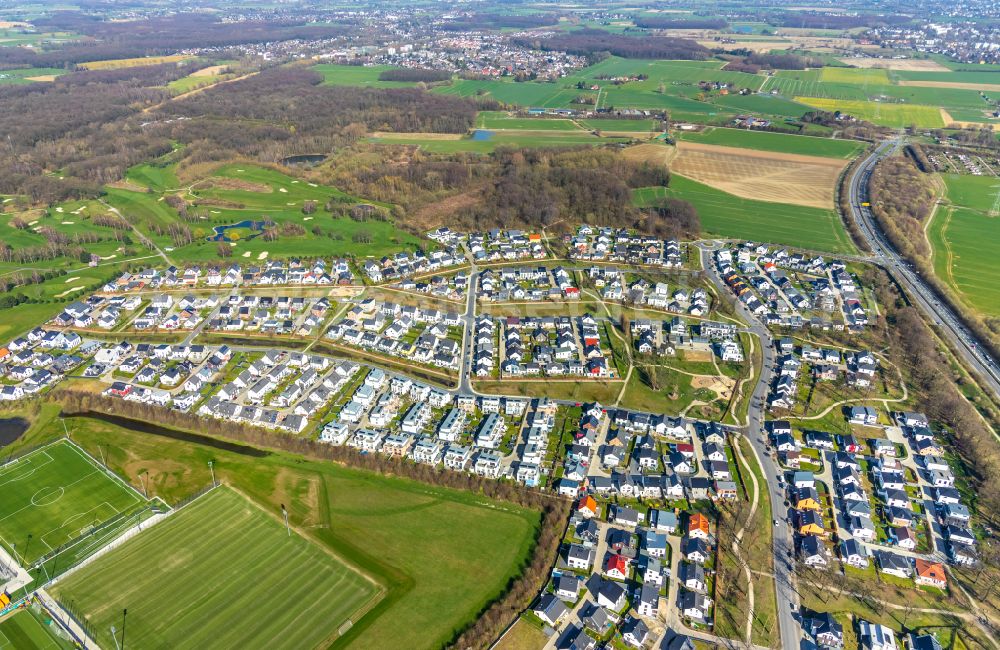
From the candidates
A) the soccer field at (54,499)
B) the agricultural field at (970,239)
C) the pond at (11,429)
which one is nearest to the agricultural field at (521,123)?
the agricultural field at (970,239)

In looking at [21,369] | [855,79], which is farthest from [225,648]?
[855,79]

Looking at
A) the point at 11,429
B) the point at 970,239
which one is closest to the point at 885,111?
the point at 970,239

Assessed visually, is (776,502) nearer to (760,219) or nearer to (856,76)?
(760,219)

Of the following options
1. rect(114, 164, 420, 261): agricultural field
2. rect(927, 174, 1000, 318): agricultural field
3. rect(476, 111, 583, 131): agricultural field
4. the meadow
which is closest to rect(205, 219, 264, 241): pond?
rect(114, 164, 420, 261): agricultural field

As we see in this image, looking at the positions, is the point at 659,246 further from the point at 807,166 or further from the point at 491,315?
the point at 807,166

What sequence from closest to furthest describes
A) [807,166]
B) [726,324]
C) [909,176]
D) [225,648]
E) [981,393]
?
[225,648]
[981,393]
[726,324]
[909,176]
[807,166]
